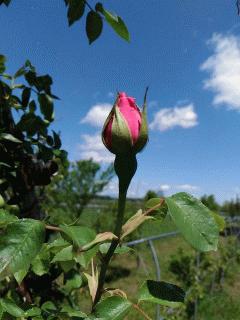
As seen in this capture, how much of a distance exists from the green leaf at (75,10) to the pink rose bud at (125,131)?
2.62 ft

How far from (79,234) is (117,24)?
822mm

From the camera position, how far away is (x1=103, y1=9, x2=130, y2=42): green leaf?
4.50 feet

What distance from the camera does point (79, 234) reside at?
78 centimetres

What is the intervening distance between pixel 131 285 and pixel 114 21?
884 cm

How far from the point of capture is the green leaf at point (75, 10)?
1.49m

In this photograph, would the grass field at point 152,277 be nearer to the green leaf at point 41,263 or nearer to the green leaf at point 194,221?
the green leaf at point 41,263

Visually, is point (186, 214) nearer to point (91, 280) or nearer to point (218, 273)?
point (91, 280)

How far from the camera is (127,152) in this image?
2.62 ft

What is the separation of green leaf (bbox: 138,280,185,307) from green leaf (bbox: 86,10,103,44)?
917mm

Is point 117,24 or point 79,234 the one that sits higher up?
point 117,24

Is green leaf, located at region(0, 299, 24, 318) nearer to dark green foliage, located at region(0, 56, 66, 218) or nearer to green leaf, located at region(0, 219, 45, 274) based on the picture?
green leaf, located at region(0, 219, 45, 274)

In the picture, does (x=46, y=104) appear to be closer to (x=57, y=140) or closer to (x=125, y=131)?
(x=57, y=140)

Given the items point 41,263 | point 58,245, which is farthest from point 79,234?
point 41,263

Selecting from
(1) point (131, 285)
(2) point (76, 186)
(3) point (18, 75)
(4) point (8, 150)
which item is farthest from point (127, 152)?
(2) point (76, 186)
